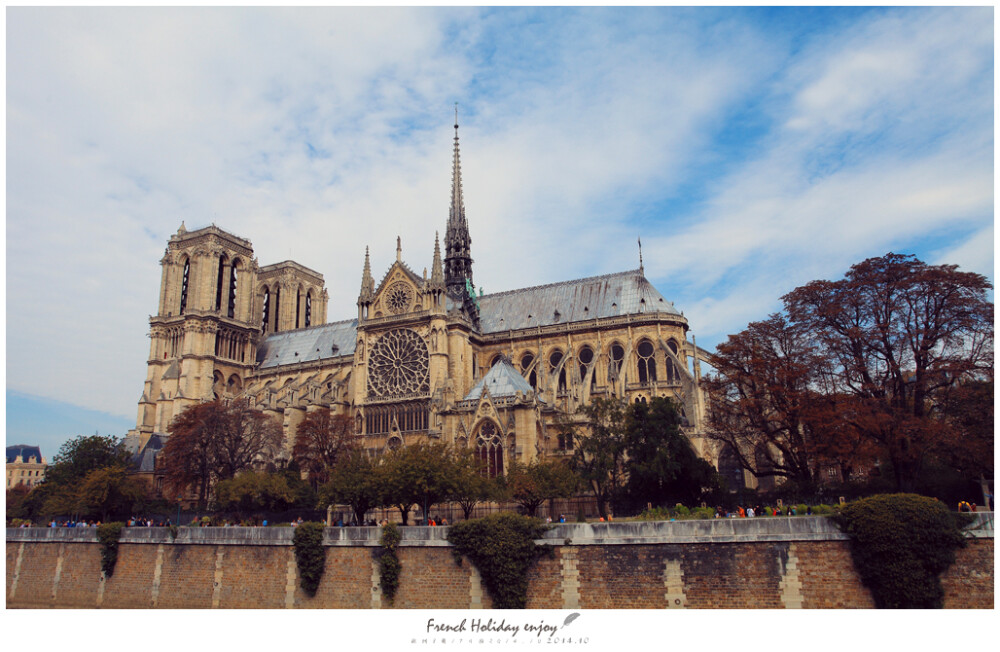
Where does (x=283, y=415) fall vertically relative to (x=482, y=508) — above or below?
above

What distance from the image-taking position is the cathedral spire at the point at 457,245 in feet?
211

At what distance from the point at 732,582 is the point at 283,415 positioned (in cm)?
4295

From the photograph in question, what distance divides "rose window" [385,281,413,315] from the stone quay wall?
2822cm

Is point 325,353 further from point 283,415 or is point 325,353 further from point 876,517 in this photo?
point 876,517

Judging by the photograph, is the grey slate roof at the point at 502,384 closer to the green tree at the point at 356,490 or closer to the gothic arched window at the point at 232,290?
the green tree at the point at 356,490

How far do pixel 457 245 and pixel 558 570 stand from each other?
45.0 meters

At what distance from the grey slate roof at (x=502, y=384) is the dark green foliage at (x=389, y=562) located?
1520 centimetres

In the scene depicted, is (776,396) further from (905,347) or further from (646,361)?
(646,361)

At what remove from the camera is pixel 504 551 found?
23422mm

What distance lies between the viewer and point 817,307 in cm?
3056

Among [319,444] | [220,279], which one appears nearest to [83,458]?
[319,444]

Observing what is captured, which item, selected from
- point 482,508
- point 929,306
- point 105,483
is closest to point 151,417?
point 105,483

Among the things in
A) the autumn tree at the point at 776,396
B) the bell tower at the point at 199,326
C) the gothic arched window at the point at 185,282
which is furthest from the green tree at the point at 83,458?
the autumn tree at the point at 776,396

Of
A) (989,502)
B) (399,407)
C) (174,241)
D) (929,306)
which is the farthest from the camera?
(174,241)
